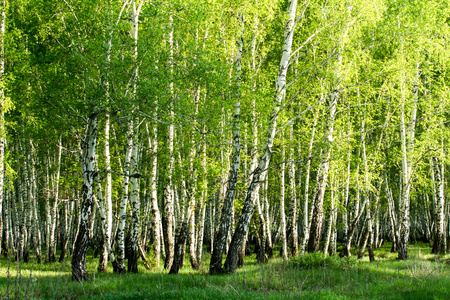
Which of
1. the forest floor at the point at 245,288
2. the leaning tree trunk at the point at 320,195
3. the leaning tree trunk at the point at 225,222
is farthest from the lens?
the leaning tree trunk at the point at 320,195

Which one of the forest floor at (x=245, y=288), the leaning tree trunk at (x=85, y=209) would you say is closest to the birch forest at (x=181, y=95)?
the leaning tree trunk at (x=85, y=209)

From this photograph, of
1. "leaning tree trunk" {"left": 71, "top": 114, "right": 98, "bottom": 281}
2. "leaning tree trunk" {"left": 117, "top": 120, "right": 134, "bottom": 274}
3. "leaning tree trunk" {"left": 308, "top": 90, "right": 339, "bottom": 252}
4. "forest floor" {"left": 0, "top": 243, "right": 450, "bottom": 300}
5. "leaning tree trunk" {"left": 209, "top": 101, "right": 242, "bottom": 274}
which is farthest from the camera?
"leaning tree trunk" {"left": 308, "top": 90, "right": 339, "bottom": 252}

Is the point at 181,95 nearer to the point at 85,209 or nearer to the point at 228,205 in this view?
the point at 228,205

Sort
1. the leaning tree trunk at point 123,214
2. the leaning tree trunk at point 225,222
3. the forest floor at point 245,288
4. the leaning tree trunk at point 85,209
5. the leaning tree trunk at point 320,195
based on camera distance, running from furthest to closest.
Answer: the leaning tree trunk at point 320,195 → the leaning tree trunk at point 123,214 → the leaning tree trunk at point 225,222 → the leaning tree trunk at point 85,209 → the forest floor at point 245,288

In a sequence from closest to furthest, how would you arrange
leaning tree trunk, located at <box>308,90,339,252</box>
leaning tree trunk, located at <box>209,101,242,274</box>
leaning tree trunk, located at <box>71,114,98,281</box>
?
leaning tree trunk, located at <box>71,114,98,281</box>, leaning tree trunk, located at <box>209,101,242,274</box>, leaning tree trunk, located at <box>308,90,339,252</box>

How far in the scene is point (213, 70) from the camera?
10.7 meters

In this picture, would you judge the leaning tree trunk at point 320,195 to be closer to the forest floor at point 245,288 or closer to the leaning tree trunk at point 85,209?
the forest floor at point 245,288

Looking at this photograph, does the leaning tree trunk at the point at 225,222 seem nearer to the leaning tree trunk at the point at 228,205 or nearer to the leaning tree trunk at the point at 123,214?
the leaning tree trunk at the point at 228,205

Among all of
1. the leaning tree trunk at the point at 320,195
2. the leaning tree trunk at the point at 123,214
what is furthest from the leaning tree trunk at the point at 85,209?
the leaning tree trunk at the point at 320,195

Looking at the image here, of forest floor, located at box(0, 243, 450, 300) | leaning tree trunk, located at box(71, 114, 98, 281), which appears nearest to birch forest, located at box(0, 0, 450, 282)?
leaning tree trunk, located at box(71, 114, 98, 281)

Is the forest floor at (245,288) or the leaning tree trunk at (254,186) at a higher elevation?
the leaning tree trunk at (254,186)

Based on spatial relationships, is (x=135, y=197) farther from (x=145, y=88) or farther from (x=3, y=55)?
(x=3, y=55)

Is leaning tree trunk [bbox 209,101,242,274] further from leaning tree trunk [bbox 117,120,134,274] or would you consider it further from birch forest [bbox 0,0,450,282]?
leaning tree trunk [bbox 117,120,134,274]

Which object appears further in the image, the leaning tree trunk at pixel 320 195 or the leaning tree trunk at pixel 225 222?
the leaning tree trunk at pixel 320 195
